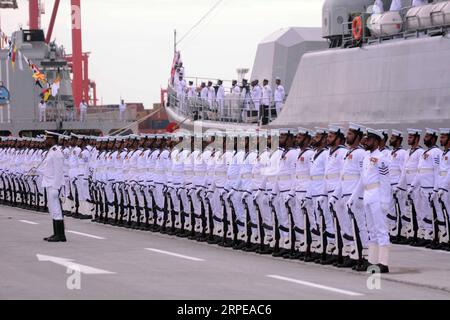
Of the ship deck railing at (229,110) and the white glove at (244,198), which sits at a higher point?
the ship deck railing at (229,110)

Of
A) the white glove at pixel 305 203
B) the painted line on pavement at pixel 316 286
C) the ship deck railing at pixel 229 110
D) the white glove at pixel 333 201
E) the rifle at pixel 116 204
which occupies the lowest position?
the rifle at pixel 116 204

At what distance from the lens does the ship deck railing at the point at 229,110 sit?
3388 cm

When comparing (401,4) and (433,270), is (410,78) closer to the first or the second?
(401,4)

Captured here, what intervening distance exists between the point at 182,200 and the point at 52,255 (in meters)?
4.88

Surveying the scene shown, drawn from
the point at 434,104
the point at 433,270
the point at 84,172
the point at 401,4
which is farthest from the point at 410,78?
the point at 433,270

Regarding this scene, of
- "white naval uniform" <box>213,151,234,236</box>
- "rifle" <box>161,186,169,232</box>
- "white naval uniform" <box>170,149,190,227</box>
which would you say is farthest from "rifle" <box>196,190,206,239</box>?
"rifle" <box>161,186,169,232</box>

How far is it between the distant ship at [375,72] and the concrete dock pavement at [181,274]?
21.0 ft

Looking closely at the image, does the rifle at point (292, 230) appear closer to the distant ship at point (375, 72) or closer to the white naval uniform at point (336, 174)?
the white naval uniform at point (336, 174)

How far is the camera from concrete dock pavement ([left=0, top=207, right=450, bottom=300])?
11.7m

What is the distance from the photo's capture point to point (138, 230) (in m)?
23.0

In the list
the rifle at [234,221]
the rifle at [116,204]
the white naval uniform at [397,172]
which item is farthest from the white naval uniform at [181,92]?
the rifle at [234,221]

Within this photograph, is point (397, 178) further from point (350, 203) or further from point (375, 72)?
point (375, 72)

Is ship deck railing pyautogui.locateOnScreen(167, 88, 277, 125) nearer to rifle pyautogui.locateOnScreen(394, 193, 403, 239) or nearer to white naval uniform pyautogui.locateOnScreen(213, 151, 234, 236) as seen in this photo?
white naval uniform pyautogui.locateOnScreen(213, 151, 234, 236)

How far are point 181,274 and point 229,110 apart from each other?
22749mm
